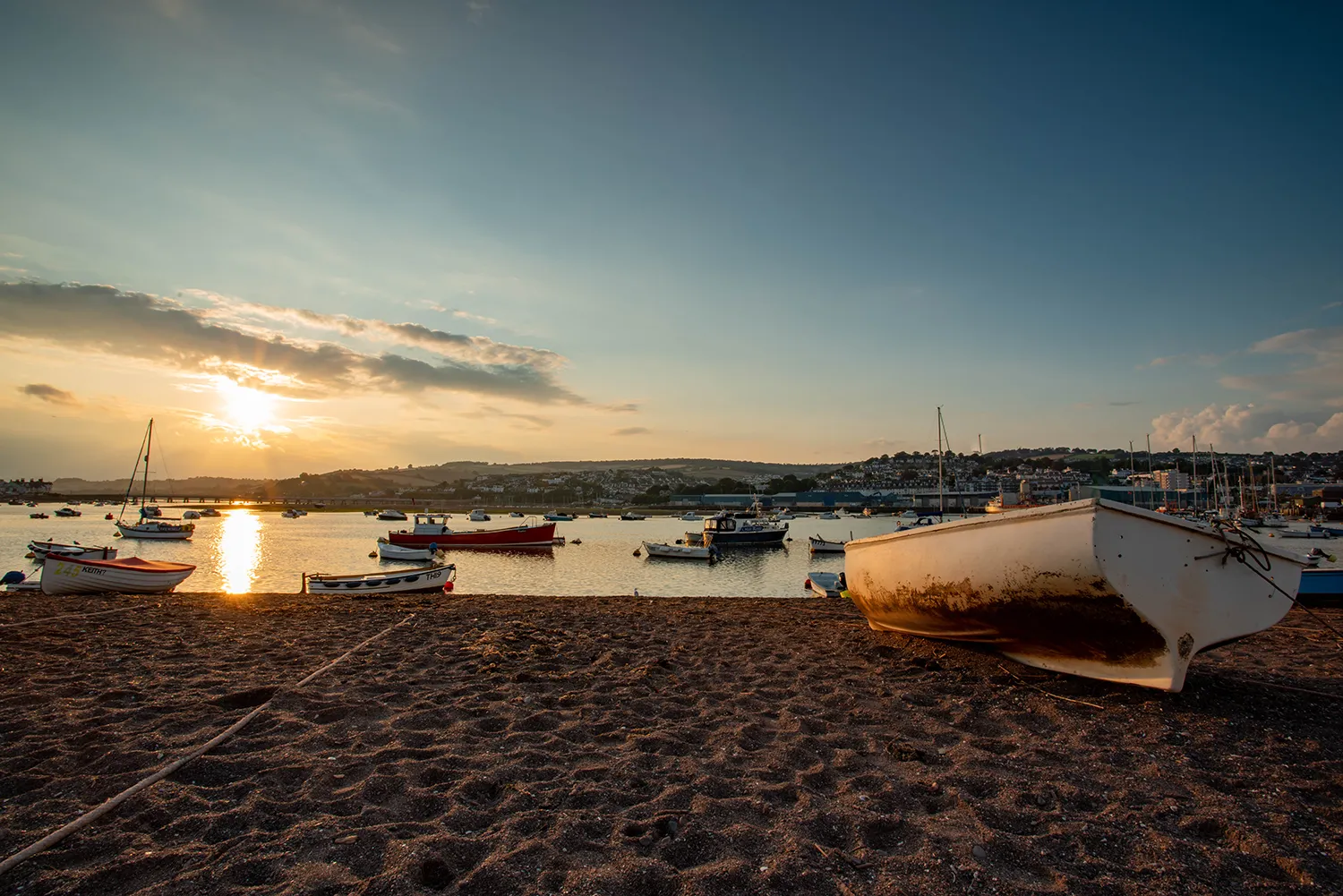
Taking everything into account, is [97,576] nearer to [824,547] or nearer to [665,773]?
[665,773]

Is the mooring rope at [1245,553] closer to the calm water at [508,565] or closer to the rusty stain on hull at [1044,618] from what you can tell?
the rusty stain on hull at [1044,618]

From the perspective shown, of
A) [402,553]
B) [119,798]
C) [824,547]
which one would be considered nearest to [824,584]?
[119,798]

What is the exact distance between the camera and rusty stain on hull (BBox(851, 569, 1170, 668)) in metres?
5.57

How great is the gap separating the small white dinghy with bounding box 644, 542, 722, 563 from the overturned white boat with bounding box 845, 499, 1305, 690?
35.1m

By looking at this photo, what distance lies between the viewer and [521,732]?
17.1 ft

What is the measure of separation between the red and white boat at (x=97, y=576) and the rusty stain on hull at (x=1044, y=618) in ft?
59.8

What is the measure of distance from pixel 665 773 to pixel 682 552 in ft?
126

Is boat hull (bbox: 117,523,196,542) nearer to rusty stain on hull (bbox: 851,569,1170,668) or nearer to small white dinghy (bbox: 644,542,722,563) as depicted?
small white dinghy (bbox: 644,542,722,563)

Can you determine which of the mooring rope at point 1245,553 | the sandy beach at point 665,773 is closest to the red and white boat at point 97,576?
the sandy beach at point 665,773

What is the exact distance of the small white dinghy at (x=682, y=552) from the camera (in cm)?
4181

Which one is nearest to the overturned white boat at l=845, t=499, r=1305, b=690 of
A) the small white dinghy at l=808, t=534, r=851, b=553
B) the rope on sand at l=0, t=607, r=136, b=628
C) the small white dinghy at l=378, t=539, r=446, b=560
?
the rope on sand at l=0, t=607, r=136, b=628

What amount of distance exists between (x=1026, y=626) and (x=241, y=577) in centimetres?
3624

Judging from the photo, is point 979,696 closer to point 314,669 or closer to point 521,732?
point 521,732

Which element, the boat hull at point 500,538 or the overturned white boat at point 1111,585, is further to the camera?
the boat hull at point 500,538
